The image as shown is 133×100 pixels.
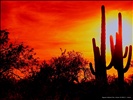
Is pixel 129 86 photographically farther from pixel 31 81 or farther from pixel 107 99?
pixel 31 81

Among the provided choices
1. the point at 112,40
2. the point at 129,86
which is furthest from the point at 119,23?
the point at 129,86

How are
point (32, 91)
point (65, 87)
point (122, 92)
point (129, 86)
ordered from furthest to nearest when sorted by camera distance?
point (65, 87)
point (32, 91)
point (129, 86)
point (122, 92)

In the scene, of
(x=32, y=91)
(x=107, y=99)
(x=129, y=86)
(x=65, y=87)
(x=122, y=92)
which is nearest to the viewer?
(x=107, y=99)

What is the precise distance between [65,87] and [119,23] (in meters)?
5.67

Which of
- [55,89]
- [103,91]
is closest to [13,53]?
[55,89]

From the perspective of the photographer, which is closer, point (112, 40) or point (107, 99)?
point (107, 99)

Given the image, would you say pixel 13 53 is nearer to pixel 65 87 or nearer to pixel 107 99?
pixel 65 87

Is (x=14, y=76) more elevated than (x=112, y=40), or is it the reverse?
(x=112, y=40)

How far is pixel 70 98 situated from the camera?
2025cm

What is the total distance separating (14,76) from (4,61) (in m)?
1.10

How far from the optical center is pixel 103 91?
20172 mm

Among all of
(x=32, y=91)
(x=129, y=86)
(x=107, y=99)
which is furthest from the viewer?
(x=32, y=91)

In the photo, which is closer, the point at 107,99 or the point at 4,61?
the point at 107,99

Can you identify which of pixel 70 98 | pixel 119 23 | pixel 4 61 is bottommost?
pixel 70 98
